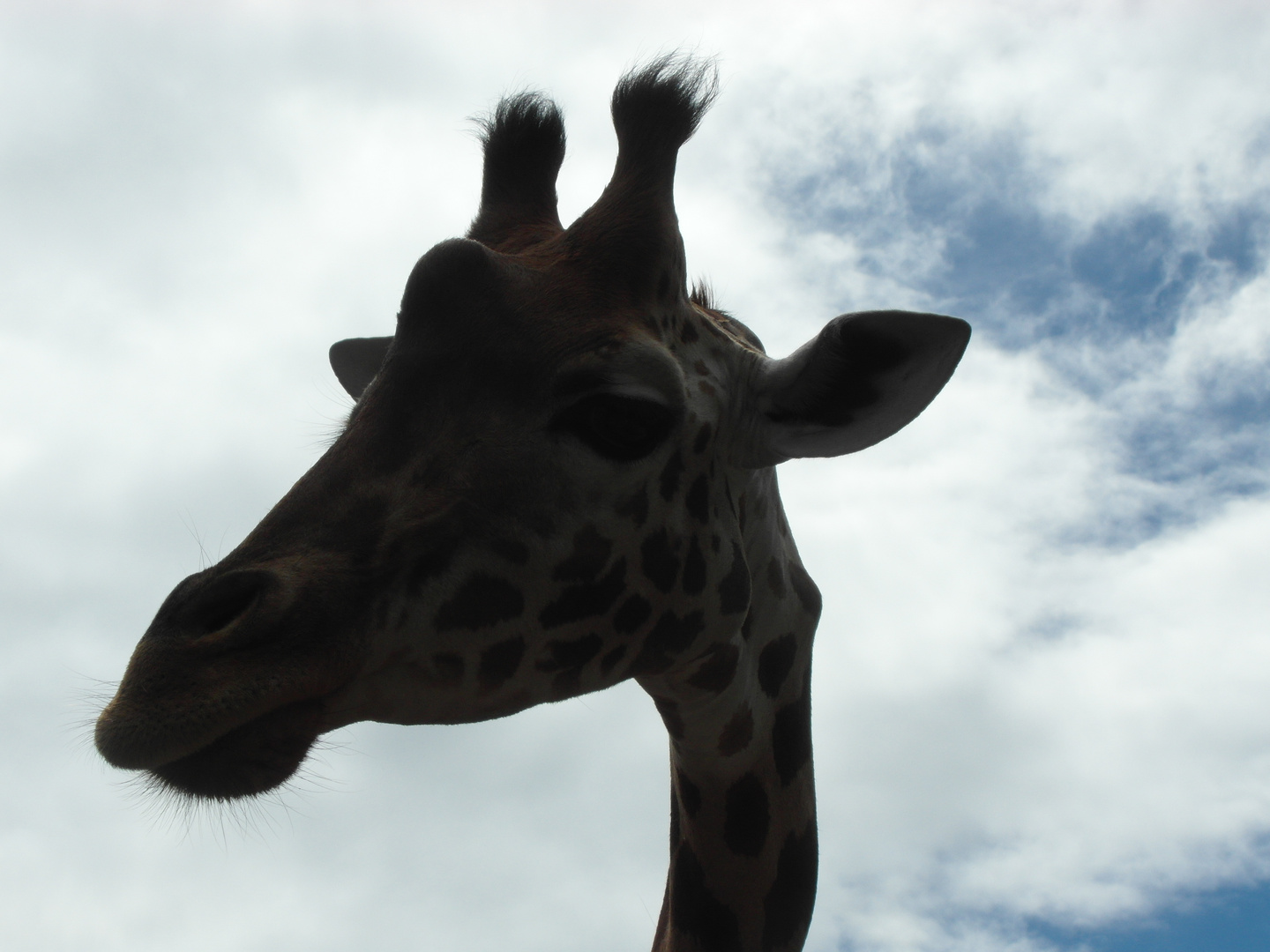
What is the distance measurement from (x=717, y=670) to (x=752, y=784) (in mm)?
628

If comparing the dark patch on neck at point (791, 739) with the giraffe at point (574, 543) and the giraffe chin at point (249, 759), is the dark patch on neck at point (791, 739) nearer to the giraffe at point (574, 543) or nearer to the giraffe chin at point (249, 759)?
the giraffe at point (574, 543)

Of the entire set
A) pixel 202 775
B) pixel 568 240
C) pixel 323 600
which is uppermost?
pixel 568 240

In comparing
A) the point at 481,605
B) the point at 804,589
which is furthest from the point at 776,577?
the point at 481,605

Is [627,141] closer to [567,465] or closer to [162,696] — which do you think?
[567,465]

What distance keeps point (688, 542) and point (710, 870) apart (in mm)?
1440

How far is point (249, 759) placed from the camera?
2.24 metres

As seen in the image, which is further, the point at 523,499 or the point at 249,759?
the point at 523,499

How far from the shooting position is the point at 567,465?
2752 mm

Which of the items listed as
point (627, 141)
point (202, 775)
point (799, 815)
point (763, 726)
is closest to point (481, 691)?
point (202, 775)

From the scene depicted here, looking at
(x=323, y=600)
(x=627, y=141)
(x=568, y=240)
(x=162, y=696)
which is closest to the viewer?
(x=162, y=696)

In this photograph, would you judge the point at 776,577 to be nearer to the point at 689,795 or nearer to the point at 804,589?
the point at 804,589

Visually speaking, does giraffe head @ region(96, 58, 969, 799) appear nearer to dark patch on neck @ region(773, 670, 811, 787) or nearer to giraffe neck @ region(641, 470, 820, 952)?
giraffe neck @ region(641, 470, 820, 952)

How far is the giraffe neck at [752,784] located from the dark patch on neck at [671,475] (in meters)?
0.48

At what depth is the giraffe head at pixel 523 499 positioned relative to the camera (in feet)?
7.35
